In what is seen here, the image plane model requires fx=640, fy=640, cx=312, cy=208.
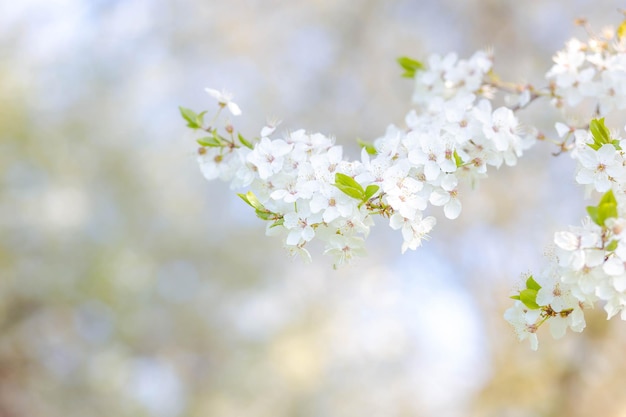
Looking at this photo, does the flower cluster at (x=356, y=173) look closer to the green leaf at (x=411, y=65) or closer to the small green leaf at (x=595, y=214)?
the small green leaf at (x=595, y=214)

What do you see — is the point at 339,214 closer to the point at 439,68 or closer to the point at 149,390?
the point at 439,68

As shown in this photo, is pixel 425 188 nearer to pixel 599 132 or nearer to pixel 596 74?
pixel 599 132

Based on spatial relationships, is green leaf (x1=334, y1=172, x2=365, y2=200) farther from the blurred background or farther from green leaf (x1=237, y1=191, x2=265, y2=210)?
the blurred background

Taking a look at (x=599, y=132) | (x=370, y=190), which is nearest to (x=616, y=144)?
(x=599, y=132)

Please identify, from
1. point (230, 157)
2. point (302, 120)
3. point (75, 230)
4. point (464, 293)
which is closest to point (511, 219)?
point (464, 293)

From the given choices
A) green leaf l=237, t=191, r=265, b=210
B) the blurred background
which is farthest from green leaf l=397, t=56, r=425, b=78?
the blurred background

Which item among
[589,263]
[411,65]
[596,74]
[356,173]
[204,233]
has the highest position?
[204,233]

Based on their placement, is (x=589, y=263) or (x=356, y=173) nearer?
(x=589, y=263)

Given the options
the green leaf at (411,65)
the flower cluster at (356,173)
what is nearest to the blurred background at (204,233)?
the green leaf at (411,65)
